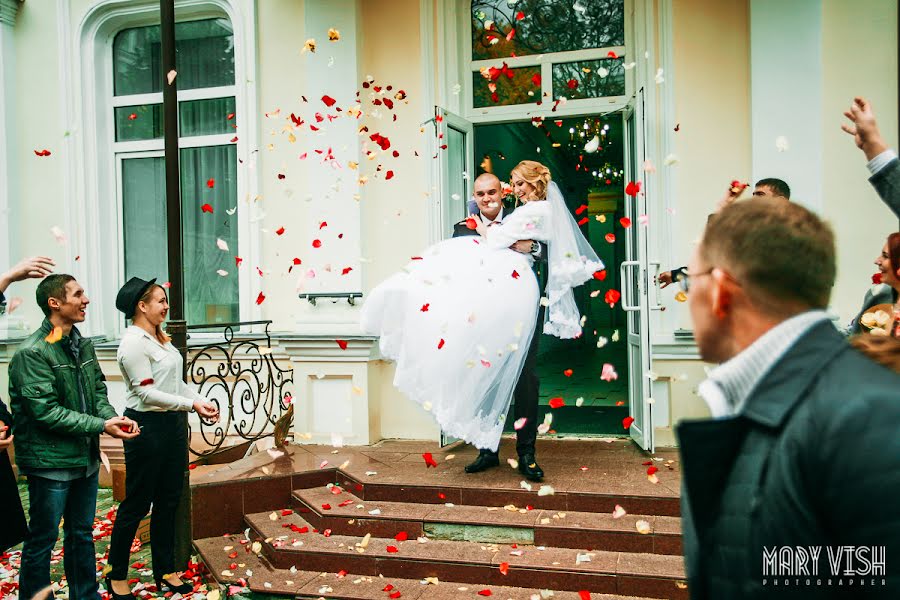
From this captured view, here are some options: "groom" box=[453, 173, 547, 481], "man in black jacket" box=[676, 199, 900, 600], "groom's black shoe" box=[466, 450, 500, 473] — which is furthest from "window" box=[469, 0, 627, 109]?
"man in black jacket" box=[676, 199, 900, 600]

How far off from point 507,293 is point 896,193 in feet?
9.22

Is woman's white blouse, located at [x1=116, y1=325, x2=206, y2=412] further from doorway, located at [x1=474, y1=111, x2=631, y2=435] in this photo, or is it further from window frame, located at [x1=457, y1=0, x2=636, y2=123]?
window frame, located at [x1=457, y1=0, x2=636, y2=123]

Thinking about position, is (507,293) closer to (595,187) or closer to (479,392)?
(479,392)

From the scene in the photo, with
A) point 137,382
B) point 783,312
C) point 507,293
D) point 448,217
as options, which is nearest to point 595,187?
point 448,217

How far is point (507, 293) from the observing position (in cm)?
491

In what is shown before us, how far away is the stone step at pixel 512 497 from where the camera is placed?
15.2ft

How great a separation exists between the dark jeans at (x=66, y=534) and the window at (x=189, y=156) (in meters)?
3.64

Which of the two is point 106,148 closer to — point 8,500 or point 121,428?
point 121,428

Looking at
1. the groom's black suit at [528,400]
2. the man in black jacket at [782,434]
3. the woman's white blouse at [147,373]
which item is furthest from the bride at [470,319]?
the man in black jacket at [782,434]

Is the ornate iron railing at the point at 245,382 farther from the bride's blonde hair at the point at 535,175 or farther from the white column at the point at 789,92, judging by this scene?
the white column at the point at 789,92

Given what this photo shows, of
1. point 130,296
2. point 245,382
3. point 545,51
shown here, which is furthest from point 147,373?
point 545,51

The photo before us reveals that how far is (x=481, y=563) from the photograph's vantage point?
4.29 metres

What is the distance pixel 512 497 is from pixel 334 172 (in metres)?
3.44

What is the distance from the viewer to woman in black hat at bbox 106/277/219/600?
445 cm
